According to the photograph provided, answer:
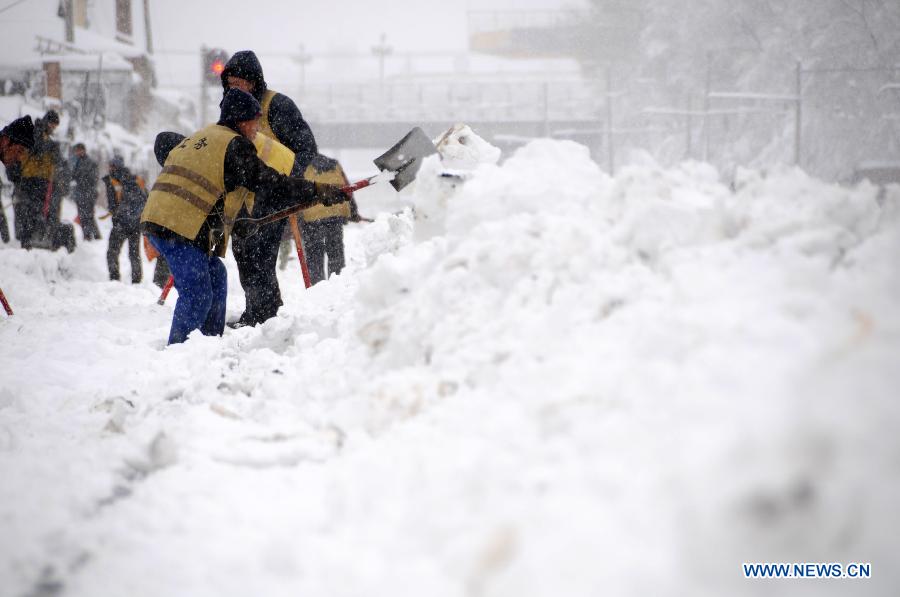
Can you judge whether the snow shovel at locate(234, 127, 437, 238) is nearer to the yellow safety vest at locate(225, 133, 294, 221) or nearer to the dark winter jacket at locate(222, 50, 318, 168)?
the yellow safety vest at locate(225, 133, 294, 221)

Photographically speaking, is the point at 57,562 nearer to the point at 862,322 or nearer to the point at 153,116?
the point at 862,322

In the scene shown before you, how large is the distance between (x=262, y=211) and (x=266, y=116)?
65 centimetres

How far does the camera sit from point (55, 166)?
29.0 feet

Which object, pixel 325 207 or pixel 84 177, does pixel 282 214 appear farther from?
pixel 84 177

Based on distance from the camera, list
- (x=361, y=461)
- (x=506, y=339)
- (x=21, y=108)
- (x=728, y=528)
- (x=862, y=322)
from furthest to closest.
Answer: (x=21, y=108)
(x=506, y=339)
(x=361, y=461)
(x=862, y=322)
(x=728, y=528)

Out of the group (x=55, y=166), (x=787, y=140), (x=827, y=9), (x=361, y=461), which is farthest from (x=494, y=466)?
(x=827, y=9)

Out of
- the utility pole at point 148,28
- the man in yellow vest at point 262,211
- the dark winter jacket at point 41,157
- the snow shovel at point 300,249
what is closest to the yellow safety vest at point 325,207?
the snow shovel at point 300,249

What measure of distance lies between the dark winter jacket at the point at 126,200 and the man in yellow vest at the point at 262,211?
3814mm

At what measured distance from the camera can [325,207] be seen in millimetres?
5203

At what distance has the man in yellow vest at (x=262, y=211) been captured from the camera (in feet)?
13.9

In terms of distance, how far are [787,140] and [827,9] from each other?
21.9ft

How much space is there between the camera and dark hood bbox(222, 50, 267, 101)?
4.19 metres

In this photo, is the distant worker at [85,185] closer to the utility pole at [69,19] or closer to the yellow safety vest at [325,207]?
the yellow safety vest at [325,207]

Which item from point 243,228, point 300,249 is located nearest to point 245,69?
point 243,228
